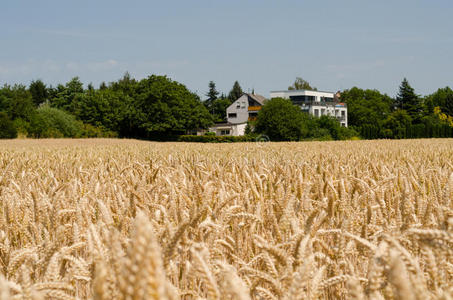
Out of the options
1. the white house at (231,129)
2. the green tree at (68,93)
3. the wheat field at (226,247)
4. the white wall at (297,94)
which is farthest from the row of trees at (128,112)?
the wheat field at (226,247)

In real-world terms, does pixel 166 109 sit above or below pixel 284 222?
above

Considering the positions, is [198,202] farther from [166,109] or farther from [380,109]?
[380,109]

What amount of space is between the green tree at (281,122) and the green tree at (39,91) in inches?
2330

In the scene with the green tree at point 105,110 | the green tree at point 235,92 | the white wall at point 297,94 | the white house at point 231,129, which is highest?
the green tree at point 235,92

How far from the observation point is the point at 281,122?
204ft

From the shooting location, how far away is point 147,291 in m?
0.67

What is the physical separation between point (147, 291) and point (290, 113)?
2479 inches

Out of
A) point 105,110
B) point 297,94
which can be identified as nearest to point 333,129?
point 297,94

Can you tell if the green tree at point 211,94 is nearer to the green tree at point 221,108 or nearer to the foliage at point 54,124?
the green tree at point 221,108

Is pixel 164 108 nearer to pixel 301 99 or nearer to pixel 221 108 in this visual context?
pixel 301 99

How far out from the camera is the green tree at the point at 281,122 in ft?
202

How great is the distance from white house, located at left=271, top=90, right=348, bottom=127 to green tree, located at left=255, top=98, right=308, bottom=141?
31.9m

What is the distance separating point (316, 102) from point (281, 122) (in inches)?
1496

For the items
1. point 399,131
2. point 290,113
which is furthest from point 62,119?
point 399,131
